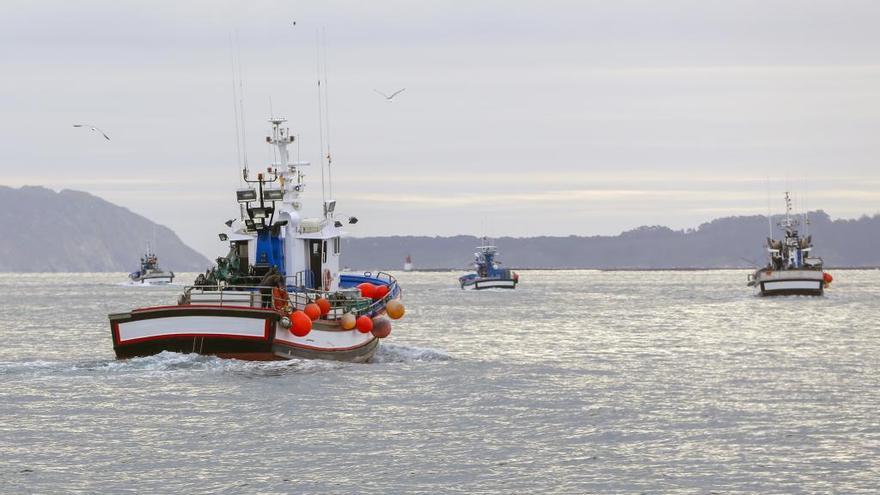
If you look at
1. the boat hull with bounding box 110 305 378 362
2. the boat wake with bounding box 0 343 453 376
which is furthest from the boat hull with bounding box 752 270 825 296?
the boat hull with bounding box 110 305 378 362

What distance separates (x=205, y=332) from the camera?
3612 centimetres

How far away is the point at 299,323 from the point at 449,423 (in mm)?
8029

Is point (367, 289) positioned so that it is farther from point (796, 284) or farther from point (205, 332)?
point (796, 284)

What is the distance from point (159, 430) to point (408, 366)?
52.4 ft

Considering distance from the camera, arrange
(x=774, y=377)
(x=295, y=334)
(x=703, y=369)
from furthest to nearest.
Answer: (x=703, y=369), (x=774, y=377), (x=295, y=334)

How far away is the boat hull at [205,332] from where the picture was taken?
117 feet

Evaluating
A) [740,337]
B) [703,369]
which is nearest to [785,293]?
[740,337]

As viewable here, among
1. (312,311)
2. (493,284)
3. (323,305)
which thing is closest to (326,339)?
(323,305)

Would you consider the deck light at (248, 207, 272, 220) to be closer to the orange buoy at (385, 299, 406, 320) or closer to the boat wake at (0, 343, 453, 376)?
the orange buoy at (385, 299, 406, 320)

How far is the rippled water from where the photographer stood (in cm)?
2314

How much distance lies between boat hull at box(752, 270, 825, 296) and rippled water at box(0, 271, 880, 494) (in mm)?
66687

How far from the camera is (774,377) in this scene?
40.9 metres

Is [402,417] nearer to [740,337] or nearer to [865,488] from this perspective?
[865,488]

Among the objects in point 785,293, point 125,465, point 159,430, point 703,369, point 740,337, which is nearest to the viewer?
point 125,465
